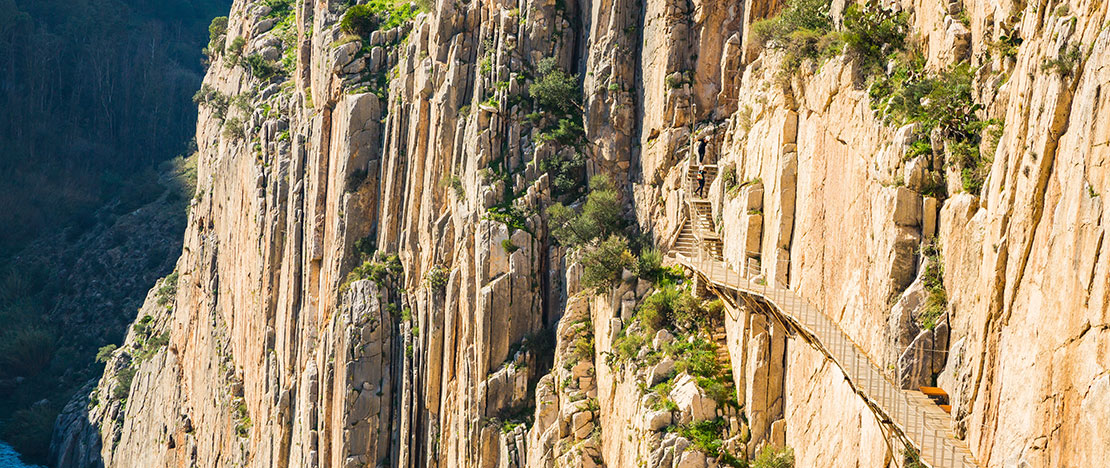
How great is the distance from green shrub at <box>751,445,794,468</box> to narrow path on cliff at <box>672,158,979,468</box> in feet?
10.8

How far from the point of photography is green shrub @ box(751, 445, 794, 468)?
30547mm

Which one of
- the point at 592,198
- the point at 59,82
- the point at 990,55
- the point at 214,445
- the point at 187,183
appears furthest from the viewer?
the point at 59,82

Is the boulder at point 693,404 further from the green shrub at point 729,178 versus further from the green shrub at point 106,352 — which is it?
the green shrub at point 106,352

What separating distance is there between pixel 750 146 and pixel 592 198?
391 inches

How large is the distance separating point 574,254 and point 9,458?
224 ft

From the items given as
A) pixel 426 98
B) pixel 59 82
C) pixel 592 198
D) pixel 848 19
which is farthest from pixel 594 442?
pixel 59 82

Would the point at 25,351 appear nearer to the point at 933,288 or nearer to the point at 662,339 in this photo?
the point at 662,339

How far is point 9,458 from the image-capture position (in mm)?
91688

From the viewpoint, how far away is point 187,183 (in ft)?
368

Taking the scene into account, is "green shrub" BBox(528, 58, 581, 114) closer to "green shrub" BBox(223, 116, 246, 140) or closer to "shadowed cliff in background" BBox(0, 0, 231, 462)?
"green shrub" BBox(223, 116, 246, 140)

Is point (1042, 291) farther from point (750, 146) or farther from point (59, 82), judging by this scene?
point (59, 82)

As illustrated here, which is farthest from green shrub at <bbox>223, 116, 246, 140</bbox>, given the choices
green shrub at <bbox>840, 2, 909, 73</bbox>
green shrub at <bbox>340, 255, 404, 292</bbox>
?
green shrub at <bbox>840, 2, 909, 73</bbox>

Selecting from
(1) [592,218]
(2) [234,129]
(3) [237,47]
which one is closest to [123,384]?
(2) [234,129]

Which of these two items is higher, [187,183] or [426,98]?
[187,183]
